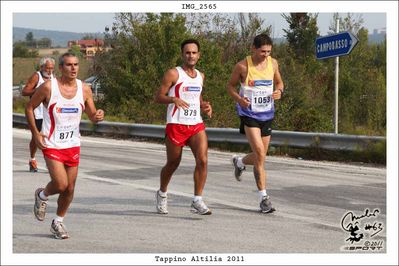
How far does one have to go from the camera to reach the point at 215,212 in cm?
973

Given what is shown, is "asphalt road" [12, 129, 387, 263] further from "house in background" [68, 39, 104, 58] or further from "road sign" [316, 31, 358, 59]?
"house in background" [68, 39, 104, 58]

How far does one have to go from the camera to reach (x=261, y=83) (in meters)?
9.80

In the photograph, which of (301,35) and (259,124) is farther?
(301,35)

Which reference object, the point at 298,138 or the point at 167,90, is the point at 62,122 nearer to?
the point at 167,90

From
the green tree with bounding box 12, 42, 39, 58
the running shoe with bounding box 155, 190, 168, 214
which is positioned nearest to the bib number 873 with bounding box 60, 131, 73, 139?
the running shoe with bounding box 155, 190, 168, 214

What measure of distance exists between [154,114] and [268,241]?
626 inches

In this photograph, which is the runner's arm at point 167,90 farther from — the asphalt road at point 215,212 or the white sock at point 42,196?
the white sock at point 42,196

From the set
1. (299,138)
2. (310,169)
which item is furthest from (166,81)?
(299,138)

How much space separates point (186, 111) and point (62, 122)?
174 cm

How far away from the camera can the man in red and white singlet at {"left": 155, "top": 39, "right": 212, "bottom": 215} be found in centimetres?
912

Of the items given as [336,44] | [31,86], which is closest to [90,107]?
[31,86]

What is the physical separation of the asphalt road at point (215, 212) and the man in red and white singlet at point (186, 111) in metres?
0.50

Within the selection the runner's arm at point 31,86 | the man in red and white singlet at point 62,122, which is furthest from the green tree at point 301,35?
the man in red and white singlet at point 62,122

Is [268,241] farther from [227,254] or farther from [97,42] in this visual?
[97,42]
